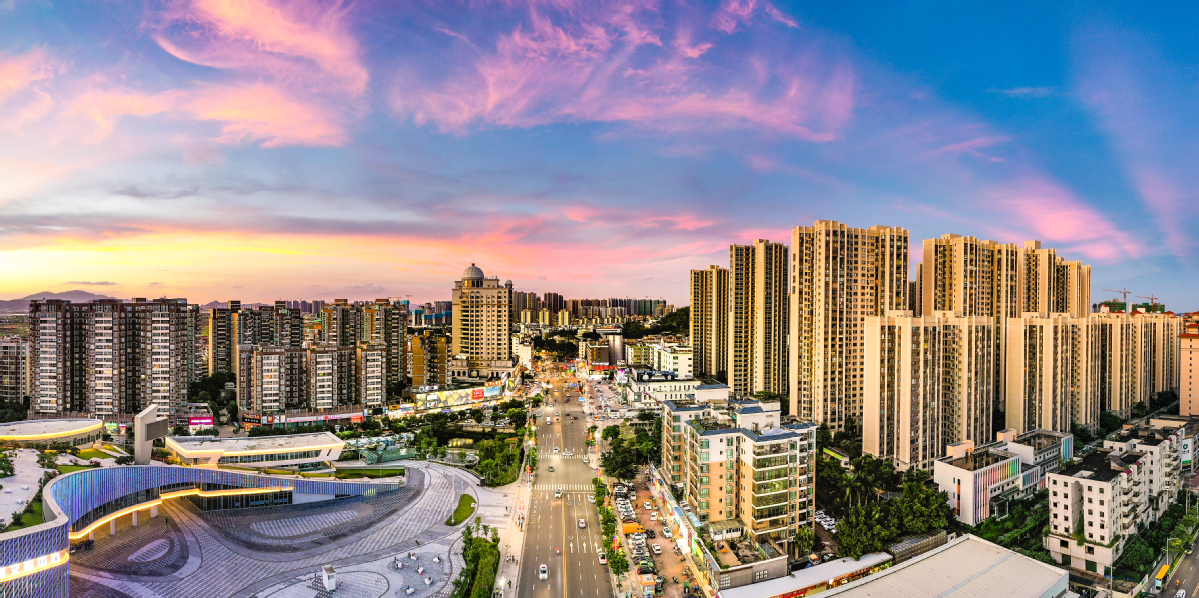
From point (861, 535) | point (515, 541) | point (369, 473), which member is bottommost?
point (515, 541)

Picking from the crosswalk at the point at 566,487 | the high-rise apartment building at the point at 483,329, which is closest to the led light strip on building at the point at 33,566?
the crosswalk at the point at 566,487

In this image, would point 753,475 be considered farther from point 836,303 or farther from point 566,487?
point 836,303

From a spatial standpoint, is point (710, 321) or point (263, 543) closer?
point (263, 543)

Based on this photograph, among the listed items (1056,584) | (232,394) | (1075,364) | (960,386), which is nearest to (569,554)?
(1056,584)

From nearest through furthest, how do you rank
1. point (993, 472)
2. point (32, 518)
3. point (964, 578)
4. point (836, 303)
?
point (964, 578), point (32, 518), point (993, 472), point (836, 303)

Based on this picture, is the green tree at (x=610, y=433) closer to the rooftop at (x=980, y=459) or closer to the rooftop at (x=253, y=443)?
the rooftop at (x=253, y=443)

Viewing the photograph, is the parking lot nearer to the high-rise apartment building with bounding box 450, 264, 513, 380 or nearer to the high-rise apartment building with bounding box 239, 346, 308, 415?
the high-rise apartment building with bounding box 239, 346, 308, 415

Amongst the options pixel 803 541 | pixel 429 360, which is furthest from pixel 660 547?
pixel 429 360
